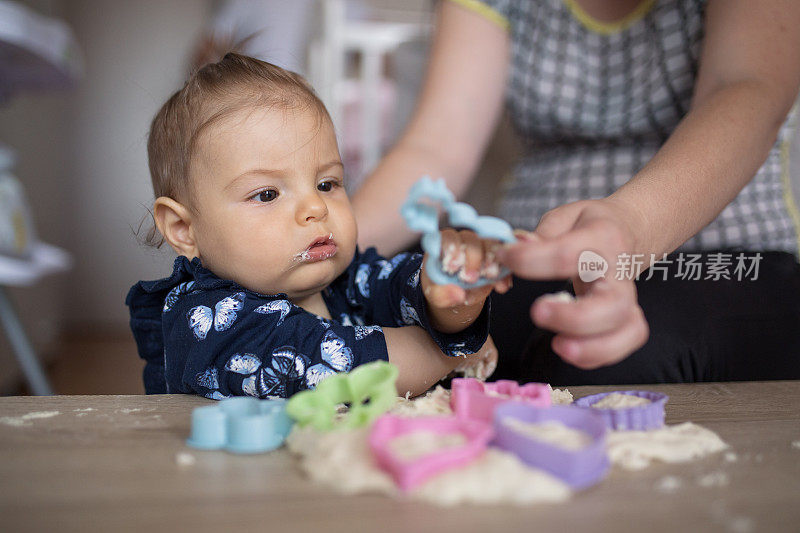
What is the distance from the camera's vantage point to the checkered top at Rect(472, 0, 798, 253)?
3.35 feet

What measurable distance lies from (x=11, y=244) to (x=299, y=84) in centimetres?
108

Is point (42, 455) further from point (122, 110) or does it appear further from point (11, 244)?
point (122, 110)

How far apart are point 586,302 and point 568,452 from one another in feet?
0.36

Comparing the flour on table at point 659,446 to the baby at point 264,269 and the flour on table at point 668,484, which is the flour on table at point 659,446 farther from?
the baby at point 264,269

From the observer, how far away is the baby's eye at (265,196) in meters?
0.76

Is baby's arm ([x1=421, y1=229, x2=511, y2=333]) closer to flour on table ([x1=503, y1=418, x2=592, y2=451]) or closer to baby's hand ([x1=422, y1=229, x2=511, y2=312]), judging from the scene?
baby's hand ([x1=422, y1=229, x2=511, y2=312])

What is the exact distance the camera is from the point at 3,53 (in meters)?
1.43

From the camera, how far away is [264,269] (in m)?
0.76

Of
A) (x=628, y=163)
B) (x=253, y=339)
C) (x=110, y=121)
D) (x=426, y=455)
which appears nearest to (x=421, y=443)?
(x=426, y=455)

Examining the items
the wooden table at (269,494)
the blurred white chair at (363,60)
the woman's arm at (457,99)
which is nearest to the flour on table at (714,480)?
the wooden table at (269,494)

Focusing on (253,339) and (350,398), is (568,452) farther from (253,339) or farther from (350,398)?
(253,339)

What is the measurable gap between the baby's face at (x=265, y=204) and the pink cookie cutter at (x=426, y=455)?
11.8 inches

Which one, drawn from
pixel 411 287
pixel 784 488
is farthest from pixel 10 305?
pixel 784 488

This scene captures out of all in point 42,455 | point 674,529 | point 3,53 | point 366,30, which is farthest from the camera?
point 366,30
